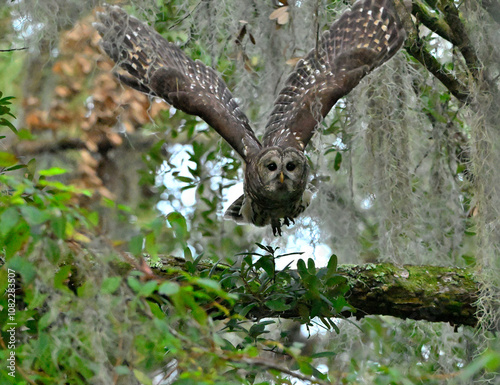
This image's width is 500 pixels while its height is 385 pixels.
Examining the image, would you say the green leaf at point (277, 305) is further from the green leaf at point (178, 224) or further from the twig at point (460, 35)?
the twig at point (460, 35)

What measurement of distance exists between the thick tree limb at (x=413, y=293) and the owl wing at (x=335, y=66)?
102cm

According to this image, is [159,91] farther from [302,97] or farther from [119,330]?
[119,330]

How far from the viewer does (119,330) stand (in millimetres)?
1233

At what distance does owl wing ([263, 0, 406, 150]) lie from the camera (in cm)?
317

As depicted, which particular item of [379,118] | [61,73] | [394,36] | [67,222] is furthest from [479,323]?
[61,73]

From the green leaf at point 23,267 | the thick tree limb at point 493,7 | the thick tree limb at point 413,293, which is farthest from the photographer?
the thick tree limb at point 493,7

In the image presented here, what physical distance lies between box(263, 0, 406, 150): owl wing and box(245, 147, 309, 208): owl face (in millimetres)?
154

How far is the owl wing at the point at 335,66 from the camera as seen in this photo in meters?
3.17

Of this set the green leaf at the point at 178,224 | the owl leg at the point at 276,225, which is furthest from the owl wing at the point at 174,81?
the green leaf at the point at 178,224

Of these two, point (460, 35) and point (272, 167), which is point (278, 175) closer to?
point (272, 167)

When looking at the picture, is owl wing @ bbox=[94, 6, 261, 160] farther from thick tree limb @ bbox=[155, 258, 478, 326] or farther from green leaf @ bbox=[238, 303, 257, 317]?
green leaf @ bbox=[238, 303, 257, 317]

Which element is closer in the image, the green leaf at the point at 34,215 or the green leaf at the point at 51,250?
the green leaf at the point at 34,215

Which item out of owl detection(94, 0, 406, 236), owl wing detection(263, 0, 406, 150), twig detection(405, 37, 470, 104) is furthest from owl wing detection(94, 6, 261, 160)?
twig detection(405, 37, 470, 104)

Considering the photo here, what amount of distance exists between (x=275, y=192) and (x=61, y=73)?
286 cm
